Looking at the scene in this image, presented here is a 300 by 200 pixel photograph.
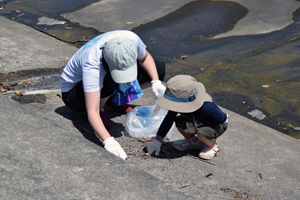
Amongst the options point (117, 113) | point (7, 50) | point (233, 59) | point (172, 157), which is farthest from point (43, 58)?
point (233, 59)

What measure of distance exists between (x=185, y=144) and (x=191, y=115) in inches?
15.7

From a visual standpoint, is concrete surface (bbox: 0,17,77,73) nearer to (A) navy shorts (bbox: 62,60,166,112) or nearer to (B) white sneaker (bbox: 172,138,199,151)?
(A) navy shorts (bbox: 62,60,166,112)

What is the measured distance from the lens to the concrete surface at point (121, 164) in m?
2.00

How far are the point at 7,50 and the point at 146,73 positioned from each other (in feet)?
7.71

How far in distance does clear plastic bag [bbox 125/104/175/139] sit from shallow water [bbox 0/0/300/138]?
50.7 inches

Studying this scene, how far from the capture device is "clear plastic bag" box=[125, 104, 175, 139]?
3148 millimetres

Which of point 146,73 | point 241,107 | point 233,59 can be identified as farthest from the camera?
point 233,59

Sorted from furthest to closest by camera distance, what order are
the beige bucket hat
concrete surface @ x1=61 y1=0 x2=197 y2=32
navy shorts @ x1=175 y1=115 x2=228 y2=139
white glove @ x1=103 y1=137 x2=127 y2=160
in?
concrete surface @ x1=61 y1=0 x2=197 y2=32 → navy shorts @ x1=175 y1=115 x2=228 y2=139 → white glove @ x1=103 y1=137 x2=127 y2=160 → the beige bucket hat

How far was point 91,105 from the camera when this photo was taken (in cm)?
273

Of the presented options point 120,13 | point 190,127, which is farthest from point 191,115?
point 120,13

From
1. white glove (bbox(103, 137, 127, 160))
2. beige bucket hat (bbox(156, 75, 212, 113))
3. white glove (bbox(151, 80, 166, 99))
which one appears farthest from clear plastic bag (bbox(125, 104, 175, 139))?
beige bucket hat (bbox(156, 75, 212, 113))

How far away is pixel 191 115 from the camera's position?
2.72m

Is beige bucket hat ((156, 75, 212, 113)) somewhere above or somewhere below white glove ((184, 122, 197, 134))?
above

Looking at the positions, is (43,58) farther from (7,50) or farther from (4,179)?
(4,179)
